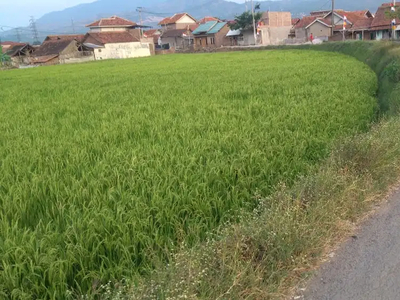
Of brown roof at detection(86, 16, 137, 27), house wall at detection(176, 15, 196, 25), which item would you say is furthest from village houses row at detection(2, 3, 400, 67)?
house wall at detection(176, 15, 196, 25)

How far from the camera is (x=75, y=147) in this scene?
484cm

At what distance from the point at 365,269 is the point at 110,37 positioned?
1820 inches

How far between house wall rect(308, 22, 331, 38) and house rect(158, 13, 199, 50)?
62.7 ft

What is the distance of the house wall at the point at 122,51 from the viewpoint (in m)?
Result: 43.3

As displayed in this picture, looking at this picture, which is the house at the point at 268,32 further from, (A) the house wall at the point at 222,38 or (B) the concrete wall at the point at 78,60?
(B) the concrete wall at the point at 78,60

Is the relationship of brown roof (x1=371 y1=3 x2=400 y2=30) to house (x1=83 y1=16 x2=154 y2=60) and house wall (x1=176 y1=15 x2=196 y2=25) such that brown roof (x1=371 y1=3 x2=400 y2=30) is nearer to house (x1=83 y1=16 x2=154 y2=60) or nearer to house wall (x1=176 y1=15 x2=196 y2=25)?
house (x1=83 y1=16 x2=154 y2=60)

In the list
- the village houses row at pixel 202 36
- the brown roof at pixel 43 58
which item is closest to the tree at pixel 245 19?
the village houses row at pixel 202 36

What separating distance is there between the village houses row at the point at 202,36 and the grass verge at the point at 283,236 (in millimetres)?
34606

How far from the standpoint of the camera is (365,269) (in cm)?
260

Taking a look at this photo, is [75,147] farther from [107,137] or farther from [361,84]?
[361,84]

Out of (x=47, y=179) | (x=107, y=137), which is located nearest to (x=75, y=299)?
(x=47, y=179)

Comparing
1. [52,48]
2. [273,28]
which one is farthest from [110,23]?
[273,28]

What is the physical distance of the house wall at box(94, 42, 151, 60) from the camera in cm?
4328

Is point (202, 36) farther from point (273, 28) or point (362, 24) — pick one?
point (362, 24)
